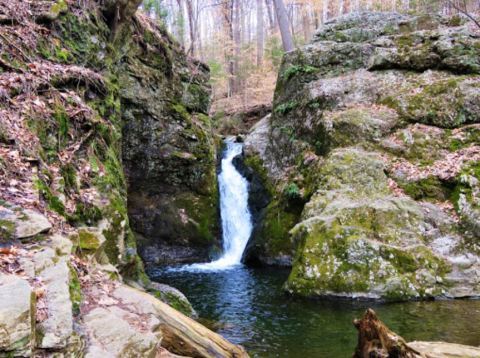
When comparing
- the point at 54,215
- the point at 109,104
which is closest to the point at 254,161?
the point at 109,104

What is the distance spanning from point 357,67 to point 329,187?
6.45 metres

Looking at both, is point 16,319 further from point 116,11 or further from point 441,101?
point 441,101

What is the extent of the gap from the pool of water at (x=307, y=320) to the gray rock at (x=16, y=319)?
4.28 metres

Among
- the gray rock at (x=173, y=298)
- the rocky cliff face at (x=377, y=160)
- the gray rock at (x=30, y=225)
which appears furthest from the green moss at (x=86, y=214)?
the rocky cliff face at (x=377, y=160)

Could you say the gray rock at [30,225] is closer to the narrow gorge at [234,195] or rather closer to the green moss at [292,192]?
the narrow gorge at [234,195]

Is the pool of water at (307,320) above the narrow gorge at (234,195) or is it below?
below

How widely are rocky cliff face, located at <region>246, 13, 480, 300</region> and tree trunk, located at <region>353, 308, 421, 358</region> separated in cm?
359

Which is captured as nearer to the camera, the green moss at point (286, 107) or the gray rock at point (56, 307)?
the gray rock at point (56, 307)

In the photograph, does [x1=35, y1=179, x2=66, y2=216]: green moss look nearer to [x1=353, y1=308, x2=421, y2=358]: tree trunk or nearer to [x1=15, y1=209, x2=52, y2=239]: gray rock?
[x1=15, y1=209, x2=52, y2=239]: gray rock

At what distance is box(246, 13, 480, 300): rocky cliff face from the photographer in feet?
29.4

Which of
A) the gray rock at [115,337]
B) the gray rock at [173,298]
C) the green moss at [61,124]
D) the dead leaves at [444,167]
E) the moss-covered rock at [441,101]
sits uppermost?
the moss-covered rock at [441,101]

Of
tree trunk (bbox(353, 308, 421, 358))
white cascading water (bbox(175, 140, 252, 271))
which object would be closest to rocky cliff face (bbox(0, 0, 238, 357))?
tree trunk (bbox(353, 308, 421, 358))

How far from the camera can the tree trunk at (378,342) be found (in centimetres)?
482

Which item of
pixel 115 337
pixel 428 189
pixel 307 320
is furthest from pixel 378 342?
pixel 428 189
